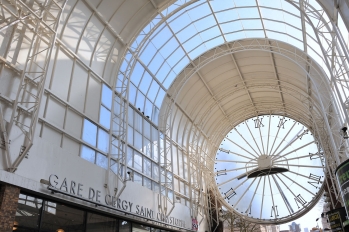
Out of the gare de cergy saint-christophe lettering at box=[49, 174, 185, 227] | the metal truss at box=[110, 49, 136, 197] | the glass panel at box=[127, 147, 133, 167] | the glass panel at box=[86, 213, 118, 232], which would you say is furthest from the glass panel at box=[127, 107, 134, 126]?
the glass panel at box=[86, 213, 118, 232]

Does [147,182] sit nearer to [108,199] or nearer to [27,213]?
[108,199]

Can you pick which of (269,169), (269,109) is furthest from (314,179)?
(269,109)

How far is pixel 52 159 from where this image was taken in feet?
48.6

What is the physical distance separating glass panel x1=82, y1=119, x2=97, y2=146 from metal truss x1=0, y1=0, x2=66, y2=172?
4365 millimetres

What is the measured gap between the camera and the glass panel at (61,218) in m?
14.1

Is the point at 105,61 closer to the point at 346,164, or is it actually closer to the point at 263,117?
the point at 346,164

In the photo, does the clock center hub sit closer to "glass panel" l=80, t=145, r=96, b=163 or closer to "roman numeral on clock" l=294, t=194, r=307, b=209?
"roman numeral on clock" l=294, t=194, r=307, b=209

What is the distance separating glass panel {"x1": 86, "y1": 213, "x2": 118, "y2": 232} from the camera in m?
16.8

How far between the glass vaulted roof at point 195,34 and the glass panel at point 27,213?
13.4 m

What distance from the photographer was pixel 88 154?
61.7ft

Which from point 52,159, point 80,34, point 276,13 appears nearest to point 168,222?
point 52,159

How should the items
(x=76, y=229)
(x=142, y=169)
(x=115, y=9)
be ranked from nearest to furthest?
(x=76, y=229) → (x=115, y=9) → (x=142, y=169)

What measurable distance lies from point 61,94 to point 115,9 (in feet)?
26.6

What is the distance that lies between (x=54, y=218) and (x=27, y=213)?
1.61 metres
